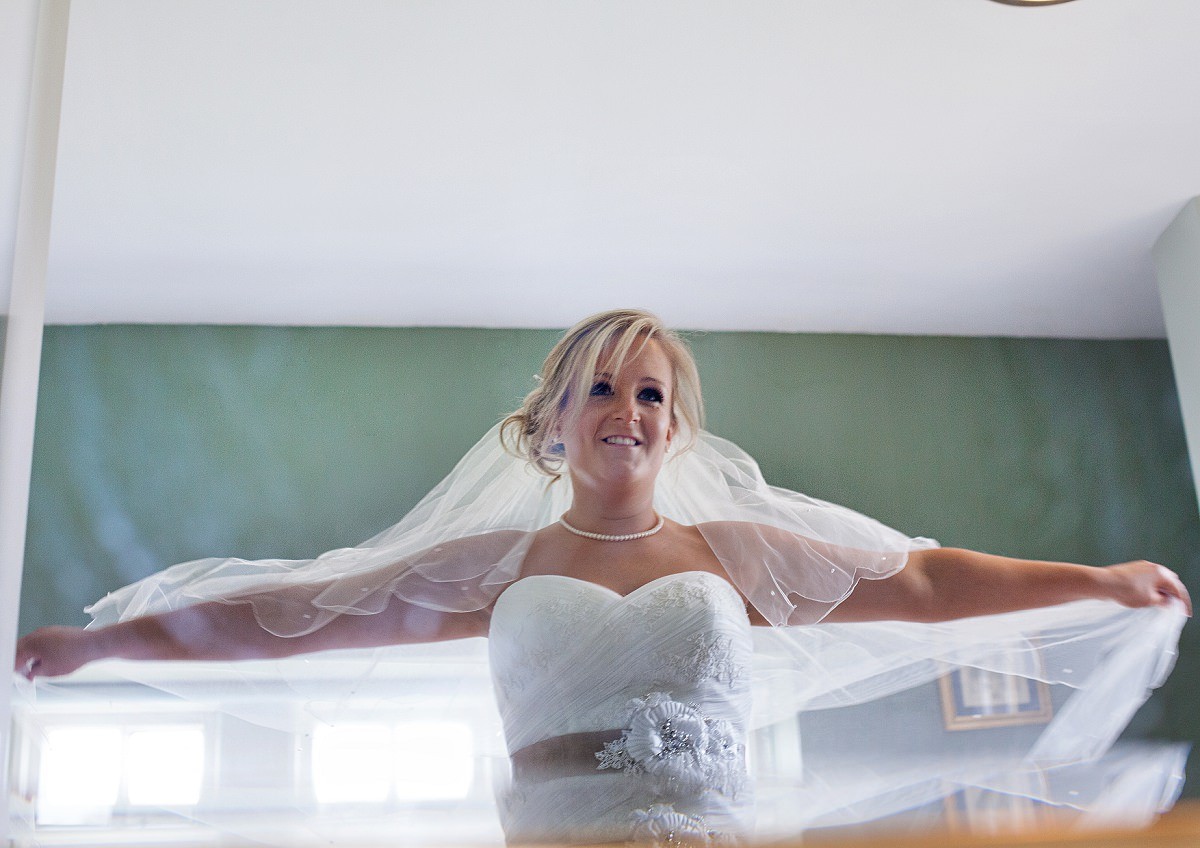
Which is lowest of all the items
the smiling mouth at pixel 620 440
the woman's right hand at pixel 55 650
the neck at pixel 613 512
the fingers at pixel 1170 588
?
the woman's right hand at pixel 55 650

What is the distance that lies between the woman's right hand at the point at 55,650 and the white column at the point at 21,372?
0.15 m

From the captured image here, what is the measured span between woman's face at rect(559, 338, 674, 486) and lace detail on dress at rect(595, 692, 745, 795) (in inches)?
9.9

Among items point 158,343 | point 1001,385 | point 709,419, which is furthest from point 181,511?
point 1001,385

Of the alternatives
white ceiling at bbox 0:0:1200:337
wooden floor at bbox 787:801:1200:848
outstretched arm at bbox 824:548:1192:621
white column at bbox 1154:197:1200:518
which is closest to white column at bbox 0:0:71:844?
white ceiling at bbox 0:0:1200:337

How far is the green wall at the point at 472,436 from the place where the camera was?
1.30 metres

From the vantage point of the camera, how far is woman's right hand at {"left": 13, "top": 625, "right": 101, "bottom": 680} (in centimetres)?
95

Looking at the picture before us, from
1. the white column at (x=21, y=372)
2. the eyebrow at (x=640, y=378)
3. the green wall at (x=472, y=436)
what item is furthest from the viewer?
the green wall at (x=472, y=436)

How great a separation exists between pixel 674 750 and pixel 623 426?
1.13 ft

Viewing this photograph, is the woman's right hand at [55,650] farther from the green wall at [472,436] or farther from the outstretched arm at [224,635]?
the green wall at [472,436]

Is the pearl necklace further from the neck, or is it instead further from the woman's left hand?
the woman's left hand

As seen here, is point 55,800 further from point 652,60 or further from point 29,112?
point 652,60

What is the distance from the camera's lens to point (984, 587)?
1118 millimetres

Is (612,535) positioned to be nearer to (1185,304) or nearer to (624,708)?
(624,708)

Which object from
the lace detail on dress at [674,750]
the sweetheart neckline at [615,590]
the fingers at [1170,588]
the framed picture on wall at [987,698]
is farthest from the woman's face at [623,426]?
the fingers at [1170,588]
